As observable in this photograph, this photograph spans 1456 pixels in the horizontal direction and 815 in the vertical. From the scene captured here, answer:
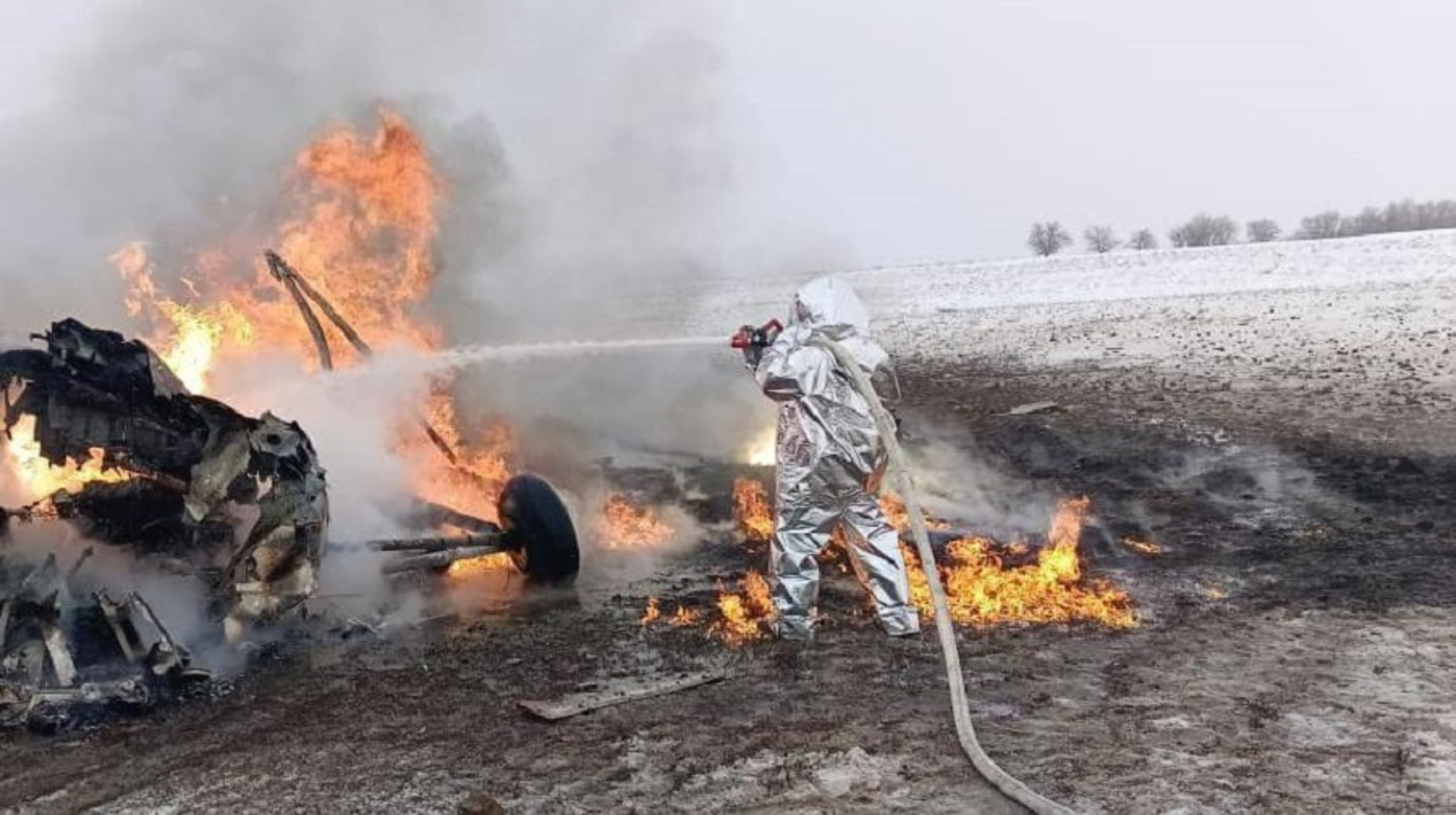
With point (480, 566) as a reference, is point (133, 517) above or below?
above

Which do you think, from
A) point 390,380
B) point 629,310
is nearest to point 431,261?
point 390,380

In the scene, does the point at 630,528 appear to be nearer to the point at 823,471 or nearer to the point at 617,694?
the point at 823,471

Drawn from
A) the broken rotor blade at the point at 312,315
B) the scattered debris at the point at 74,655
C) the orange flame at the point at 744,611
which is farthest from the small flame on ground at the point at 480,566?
the scattered debris at the point at 74,655

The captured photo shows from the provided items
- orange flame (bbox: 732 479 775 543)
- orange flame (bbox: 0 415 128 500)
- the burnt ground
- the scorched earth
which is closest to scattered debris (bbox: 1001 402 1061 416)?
the scorched earth

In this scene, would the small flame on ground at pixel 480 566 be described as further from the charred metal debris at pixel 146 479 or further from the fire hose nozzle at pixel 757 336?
the fire hose nozzle at pixel 757 336

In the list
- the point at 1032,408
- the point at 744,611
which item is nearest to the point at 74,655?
the point at 744,611

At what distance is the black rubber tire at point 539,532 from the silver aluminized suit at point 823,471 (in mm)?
1903

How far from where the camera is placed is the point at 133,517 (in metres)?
6.93

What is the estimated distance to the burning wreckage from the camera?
5.69 m

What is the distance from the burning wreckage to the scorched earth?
0.35 meters

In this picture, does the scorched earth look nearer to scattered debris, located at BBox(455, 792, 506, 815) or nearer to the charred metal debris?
scattered debris, located at BBox(455, 792, 506, 815)

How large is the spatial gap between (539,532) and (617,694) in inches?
92.8

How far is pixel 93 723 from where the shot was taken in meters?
5.59

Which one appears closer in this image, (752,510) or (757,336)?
(757,336)
